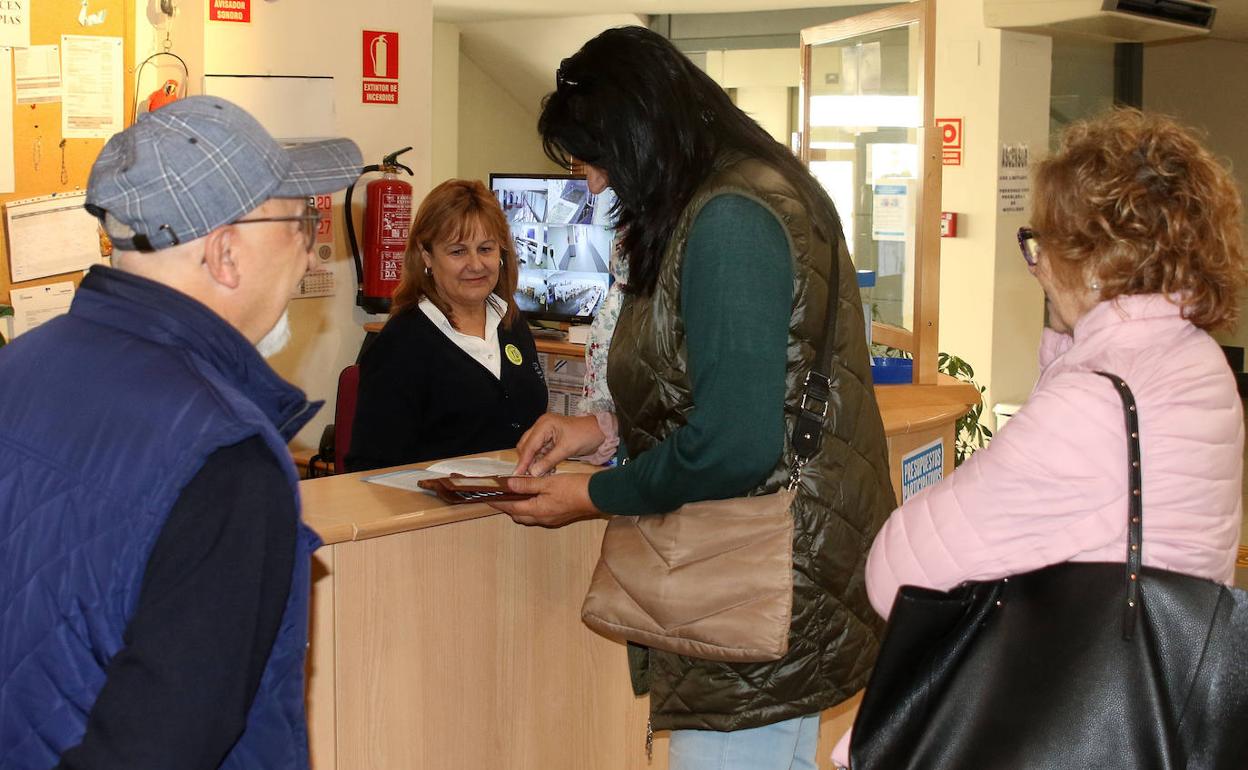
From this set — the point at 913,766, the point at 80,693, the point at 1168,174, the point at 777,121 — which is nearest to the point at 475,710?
the point at 913,766

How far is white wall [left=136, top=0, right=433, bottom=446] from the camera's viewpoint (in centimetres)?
462

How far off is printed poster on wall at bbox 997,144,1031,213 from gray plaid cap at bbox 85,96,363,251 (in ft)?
20.2

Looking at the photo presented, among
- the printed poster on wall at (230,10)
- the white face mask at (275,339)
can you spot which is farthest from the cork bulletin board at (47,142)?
the white face mask at (275,339)

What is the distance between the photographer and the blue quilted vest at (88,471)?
3.43 feet

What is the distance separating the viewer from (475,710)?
89.1 inches

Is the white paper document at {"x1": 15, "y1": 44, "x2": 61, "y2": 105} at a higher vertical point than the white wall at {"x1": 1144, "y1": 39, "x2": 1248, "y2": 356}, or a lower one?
lower

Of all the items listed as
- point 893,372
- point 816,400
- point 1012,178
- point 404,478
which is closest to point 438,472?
point 404,478

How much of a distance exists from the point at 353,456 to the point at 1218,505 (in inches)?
83.8

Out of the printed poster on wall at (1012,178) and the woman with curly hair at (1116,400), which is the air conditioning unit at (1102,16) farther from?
the woman with curly hair at (1116,400)

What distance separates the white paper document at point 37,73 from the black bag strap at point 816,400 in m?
3.28

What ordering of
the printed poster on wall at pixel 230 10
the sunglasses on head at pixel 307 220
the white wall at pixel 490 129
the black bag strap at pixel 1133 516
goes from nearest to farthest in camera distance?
the sunglasses on head at pixel 307 220, the black bag strap at pixel 1133 516, the printed poster on wall at pixel 230 10, the white wall at pixel 490 129

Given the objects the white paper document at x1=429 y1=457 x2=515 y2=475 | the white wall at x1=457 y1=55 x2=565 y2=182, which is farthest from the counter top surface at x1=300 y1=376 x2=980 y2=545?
the white wall at x1=457 y1=55 x2=565 y2=182

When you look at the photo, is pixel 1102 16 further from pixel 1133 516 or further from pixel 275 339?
pixel 275 339

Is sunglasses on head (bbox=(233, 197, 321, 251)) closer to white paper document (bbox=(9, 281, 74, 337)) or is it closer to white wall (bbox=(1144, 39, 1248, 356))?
white paper document (bbox=(9, 281, 74, 337))
